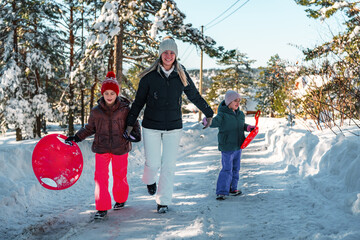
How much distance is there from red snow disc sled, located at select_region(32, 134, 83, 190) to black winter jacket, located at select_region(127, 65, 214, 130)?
1.16 m

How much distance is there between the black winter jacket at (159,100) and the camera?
11.9 feet

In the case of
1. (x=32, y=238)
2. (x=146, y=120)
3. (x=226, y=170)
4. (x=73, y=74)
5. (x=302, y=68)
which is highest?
(x=73, y=74)

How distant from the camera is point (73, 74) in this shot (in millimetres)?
11414

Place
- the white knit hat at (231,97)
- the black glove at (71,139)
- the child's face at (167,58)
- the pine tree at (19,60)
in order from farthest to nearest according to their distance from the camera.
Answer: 1. the pine tree at (19,60)
2. the white knit hat at (231,97)
3. the black glove at (71,139)
4. the child's face at (167,58)

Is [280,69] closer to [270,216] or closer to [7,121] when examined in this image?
[270,216]

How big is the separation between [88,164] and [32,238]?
141 inches

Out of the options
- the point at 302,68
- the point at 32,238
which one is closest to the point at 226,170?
the point at 32,238

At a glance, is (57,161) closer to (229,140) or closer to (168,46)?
(168,46)

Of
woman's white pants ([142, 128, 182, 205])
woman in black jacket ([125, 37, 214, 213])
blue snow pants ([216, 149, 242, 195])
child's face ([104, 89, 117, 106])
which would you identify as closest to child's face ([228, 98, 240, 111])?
blue snow pants ([216, 149, 242, 195])

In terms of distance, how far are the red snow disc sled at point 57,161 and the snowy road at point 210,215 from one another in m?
0.44

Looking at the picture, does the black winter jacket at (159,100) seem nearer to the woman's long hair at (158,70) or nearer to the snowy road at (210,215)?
the woman's long hair at (158,70)

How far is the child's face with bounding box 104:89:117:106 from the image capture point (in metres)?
3.73

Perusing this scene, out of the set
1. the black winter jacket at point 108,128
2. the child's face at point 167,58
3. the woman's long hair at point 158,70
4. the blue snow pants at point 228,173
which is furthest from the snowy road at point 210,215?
the child's face at point 167,58

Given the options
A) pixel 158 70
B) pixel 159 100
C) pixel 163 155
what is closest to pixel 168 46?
pixel 158 70
